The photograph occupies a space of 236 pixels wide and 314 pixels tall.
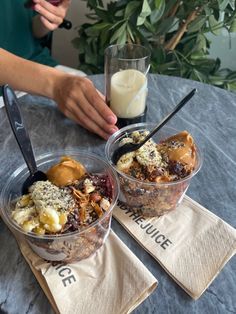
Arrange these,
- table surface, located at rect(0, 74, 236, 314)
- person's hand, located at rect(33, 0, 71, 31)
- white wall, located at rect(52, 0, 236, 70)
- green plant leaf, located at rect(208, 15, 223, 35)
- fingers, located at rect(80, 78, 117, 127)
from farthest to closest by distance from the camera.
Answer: white wall, located at rect(52, 0, 236, 70) → green plant leaf, located at rect(208, 15, 223, 35) → person's hand, located at rect(33, 0, 71, 31) → fingers, located at rect(80, 78, 117, 127) → table surface, located at rect(0, 74, 236, 314)

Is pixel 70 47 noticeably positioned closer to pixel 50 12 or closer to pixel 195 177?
pixel 50 12

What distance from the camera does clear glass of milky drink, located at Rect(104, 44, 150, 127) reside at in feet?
2.64

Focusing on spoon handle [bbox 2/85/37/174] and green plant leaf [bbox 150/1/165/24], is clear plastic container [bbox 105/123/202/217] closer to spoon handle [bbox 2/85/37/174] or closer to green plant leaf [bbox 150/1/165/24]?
spoon handle [bbox 2/85/37/174]

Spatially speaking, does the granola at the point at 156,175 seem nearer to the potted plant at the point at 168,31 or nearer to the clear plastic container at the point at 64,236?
the clear plastic container at the point at 64,236

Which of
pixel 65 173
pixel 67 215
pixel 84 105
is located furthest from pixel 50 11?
pixel 67 215

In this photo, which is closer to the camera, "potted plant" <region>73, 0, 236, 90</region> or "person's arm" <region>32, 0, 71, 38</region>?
"person's arm" <region>32, 0, 71, 38</region>

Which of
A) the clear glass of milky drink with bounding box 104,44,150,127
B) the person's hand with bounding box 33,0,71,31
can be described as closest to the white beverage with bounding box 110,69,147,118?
the clear glass of milky drink with bounding box 104,44,150,127

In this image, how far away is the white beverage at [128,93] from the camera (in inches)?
31.6

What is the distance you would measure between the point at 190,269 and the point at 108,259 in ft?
0.41

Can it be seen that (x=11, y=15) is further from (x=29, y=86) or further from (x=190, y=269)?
(x=190, y=269)

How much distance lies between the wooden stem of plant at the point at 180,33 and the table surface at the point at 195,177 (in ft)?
1.36

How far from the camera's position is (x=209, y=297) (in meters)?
0.50

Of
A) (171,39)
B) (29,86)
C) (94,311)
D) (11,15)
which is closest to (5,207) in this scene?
(94,311)

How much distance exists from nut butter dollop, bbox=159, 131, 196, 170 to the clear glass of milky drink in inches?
7.2
